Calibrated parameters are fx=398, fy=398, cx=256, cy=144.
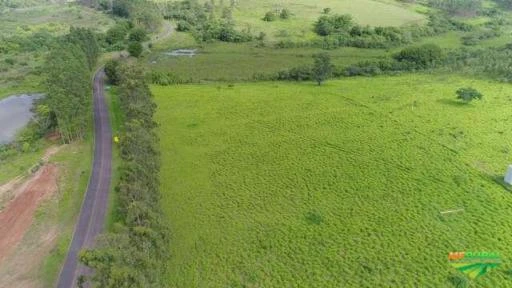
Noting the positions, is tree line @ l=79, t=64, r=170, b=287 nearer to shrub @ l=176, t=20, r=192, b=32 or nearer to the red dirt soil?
the red dirt soil

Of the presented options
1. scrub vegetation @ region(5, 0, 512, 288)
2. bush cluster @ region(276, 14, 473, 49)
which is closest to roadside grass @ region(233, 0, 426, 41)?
bush cluster @ region(276, 14, 473, 49)

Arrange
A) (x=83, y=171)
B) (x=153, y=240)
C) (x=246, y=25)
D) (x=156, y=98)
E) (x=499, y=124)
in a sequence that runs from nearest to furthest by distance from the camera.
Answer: (x=153, y=240) < (x=83, y=171) < (x=499, y=124) < (x=156, y=98) < (x=246, y=25)

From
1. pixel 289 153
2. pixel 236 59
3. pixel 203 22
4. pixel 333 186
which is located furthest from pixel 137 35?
pixel 333 186

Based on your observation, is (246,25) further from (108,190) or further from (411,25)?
(108,190)

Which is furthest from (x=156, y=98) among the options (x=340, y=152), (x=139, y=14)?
(x=139, y=14)

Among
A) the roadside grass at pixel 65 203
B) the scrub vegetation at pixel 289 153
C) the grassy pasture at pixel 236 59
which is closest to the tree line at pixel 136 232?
the scrub vegetation at pixel 289 153
